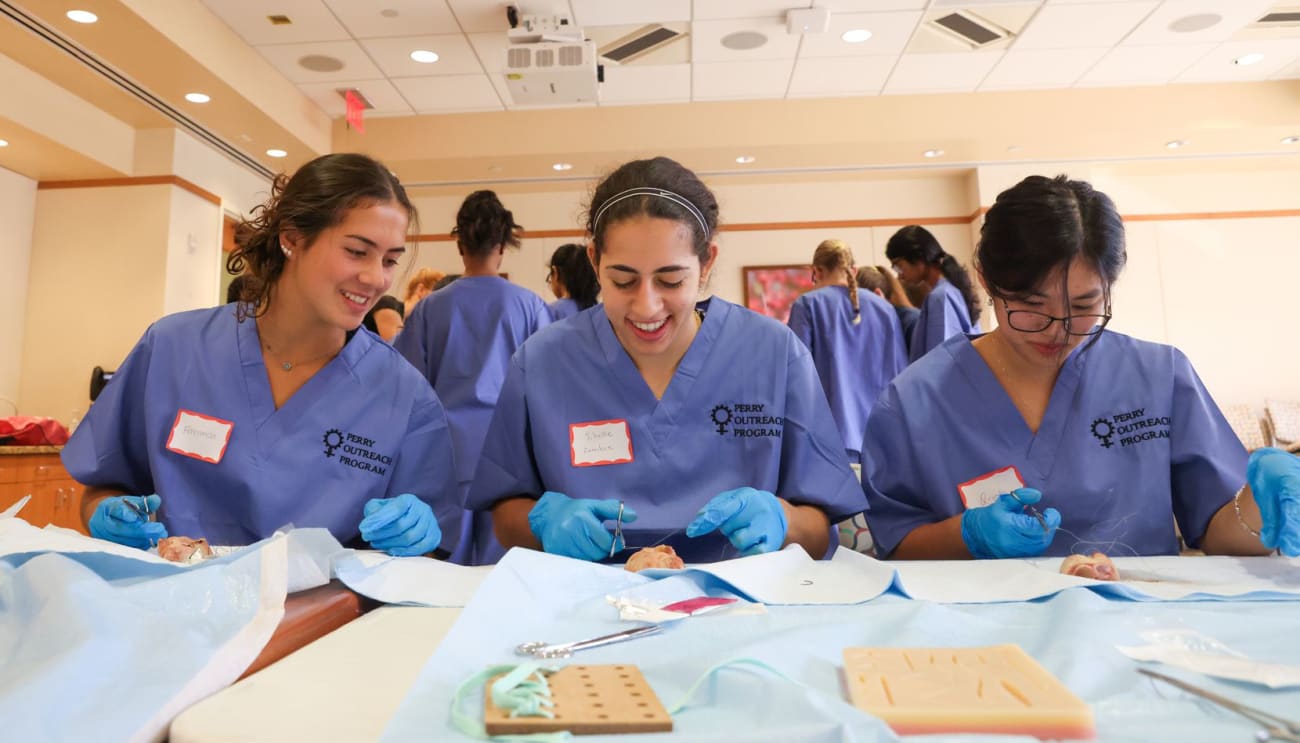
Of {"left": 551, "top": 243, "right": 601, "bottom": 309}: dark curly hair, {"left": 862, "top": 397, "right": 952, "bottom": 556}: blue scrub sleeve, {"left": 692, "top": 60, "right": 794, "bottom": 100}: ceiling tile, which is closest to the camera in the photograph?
{"left": 862, "top": 397, "right": 952, "bottom": 556}: blue scrub sleeve

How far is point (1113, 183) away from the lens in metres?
6.19

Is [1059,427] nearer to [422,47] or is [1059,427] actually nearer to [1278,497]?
[1278,497]

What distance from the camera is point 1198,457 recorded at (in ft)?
4.24

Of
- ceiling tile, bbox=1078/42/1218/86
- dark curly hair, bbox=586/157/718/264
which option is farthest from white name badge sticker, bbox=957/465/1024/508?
ceiling tile, bbox=1078/42/1218/86

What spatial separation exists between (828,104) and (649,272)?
14.3 feet

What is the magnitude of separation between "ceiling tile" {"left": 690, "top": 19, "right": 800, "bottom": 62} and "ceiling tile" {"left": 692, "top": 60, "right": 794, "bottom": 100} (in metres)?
0.07

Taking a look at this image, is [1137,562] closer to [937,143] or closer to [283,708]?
[283,708]

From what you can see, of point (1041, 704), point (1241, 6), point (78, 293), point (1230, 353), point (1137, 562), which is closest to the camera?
point (1041, 704)

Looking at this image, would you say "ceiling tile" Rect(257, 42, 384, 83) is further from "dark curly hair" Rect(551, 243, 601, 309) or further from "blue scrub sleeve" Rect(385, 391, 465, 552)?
"blue scrub sleeve" Rect(385, 391, 465, 552)

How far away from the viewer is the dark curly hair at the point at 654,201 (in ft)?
4.46

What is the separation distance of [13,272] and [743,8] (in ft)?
14.1

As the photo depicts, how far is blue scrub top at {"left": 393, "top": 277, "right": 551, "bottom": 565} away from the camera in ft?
8.42

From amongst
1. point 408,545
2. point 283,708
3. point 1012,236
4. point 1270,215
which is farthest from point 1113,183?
point 283,708

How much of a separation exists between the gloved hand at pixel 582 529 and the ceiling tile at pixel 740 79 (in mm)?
3982
